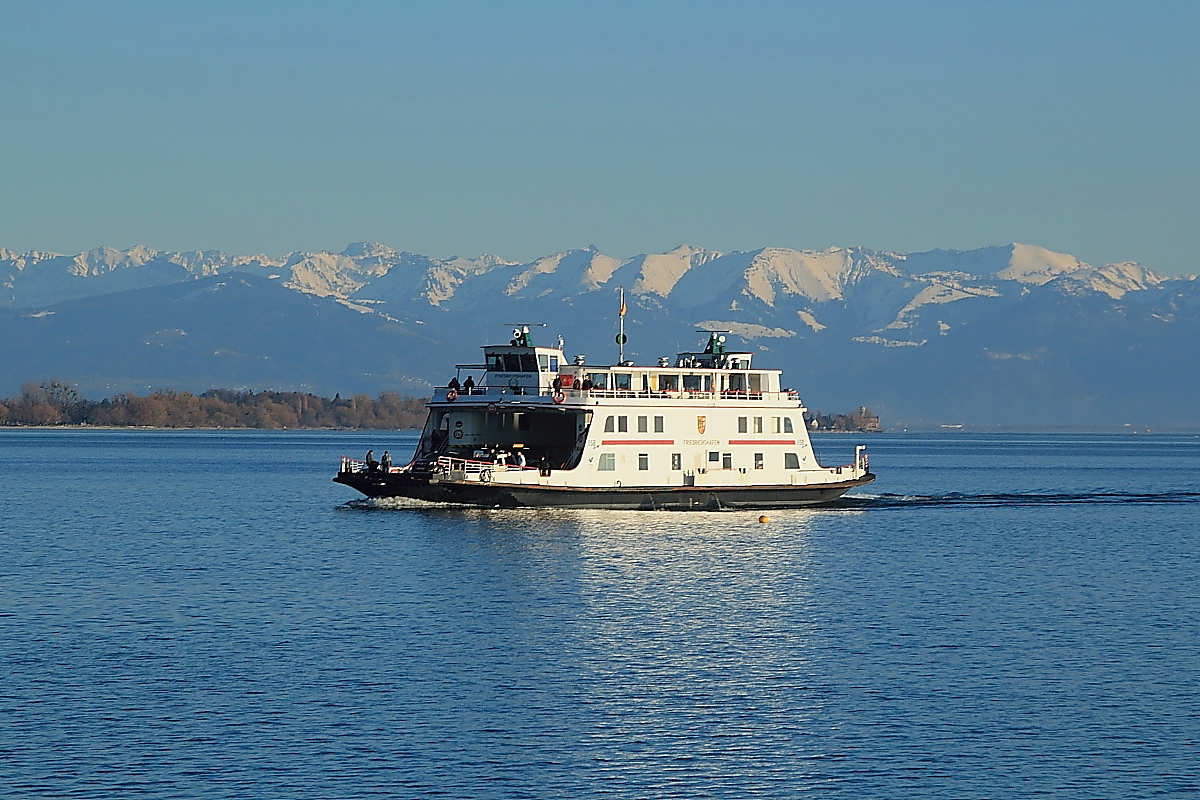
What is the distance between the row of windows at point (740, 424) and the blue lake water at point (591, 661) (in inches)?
161

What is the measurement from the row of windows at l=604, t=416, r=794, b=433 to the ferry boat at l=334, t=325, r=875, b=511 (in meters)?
0.05

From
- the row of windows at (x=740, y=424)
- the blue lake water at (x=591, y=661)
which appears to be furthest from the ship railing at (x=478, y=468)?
the row of windows at (x=740, y=424)

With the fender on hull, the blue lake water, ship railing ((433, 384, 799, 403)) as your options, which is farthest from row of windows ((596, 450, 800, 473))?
ship railing ((433, 384, 799, 403))

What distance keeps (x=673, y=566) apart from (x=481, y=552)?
26.3 feet

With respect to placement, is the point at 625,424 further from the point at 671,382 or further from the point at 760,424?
the point at 760,424

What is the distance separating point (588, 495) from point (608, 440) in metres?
2.81

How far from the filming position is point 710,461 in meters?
84.2

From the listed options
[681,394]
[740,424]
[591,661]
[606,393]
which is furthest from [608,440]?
[591,661]

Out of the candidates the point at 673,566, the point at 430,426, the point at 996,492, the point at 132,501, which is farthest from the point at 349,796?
the point at 996,492

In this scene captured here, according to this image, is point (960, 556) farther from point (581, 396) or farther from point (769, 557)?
point (581, 396)

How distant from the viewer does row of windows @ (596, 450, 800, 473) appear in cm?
8044

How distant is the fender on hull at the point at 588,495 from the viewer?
256 ft

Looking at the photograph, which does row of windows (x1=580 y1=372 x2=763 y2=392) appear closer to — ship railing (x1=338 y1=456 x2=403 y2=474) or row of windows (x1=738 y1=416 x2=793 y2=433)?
row of windows (x1=738 y1=416 x2=793 y2=433)

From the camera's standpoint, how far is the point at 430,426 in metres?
84.7
